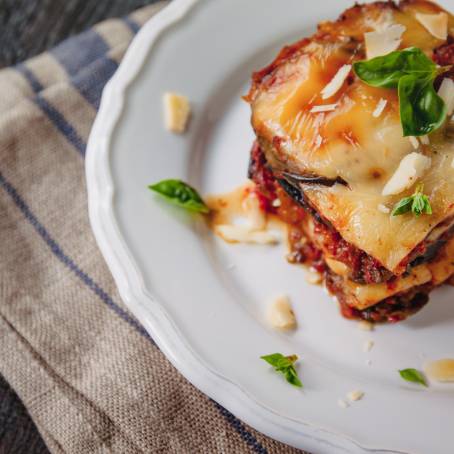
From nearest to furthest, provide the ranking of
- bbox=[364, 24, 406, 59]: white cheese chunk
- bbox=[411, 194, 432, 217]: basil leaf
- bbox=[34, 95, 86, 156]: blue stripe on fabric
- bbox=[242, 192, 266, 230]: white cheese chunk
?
bbox=[411, 194, 432, 217]: basil leaf → bbox=[364, 24, 406, 59]: white cheese chunk → bbox=[242, 192, 266, 230]: white cheese chunk → bbox=[34, 95, 86, 156]: blue stripe on fabric

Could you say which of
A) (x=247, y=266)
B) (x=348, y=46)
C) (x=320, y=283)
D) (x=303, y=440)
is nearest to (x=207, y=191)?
(x=247, y=266)

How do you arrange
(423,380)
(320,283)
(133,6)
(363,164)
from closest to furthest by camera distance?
(363,164) < (423,380) < (320,283) < (133,6)

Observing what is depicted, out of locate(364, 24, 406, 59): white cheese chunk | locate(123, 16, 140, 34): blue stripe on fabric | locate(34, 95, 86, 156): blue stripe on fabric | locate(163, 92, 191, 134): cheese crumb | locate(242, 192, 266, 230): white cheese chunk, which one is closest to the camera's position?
locate(364, 24, 406, 59): white cheese chunk

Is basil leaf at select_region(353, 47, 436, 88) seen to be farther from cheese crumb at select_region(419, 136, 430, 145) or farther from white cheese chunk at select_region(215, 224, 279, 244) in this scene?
white cheese chunk at select_region(215, 224, 279, 244)

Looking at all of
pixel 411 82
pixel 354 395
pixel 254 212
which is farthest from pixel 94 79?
pixel 354 395

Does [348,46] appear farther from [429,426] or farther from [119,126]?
[429,426]

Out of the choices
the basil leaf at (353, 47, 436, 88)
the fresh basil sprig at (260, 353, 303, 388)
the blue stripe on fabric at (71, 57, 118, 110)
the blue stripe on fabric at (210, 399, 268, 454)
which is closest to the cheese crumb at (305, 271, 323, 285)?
the fresh basil sprig at (260, 353, 303, 388)
